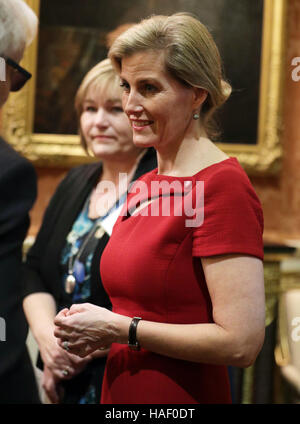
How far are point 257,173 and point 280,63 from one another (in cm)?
53

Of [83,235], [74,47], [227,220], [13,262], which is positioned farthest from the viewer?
[74,47]

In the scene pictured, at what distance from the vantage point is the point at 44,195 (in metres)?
2.88

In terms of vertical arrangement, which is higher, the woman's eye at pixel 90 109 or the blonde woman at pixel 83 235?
the woman's eye at pixel 90 109

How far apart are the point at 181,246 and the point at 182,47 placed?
0.36 m

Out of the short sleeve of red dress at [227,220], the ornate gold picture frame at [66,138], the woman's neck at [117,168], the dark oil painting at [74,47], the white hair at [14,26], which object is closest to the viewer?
the short sleeve of red dress at [227,220]

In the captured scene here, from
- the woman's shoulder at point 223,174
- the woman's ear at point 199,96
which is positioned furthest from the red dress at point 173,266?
the woman's ear at point 199,96

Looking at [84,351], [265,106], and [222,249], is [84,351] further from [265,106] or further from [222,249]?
[265,106]

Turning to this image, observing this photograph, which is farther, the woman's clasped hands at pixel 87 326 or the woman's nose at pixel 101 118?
the woman's nose at pixel 101 118

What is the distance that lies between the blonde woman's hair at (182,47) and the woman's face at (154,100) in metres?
0.02

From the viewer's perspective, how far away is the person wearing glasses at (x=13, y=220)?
111cm

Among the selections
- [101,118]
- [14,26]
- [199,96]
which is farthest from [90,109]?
[199,96]

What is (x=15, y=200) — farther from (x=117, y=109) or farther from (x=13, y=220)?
(x=117, y=109)

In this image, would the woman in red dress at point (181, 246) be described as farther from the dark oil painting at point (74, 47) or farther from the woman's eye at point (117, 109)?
the dark oil painting at point (74, 47)

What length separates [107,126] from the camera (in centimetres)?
157
